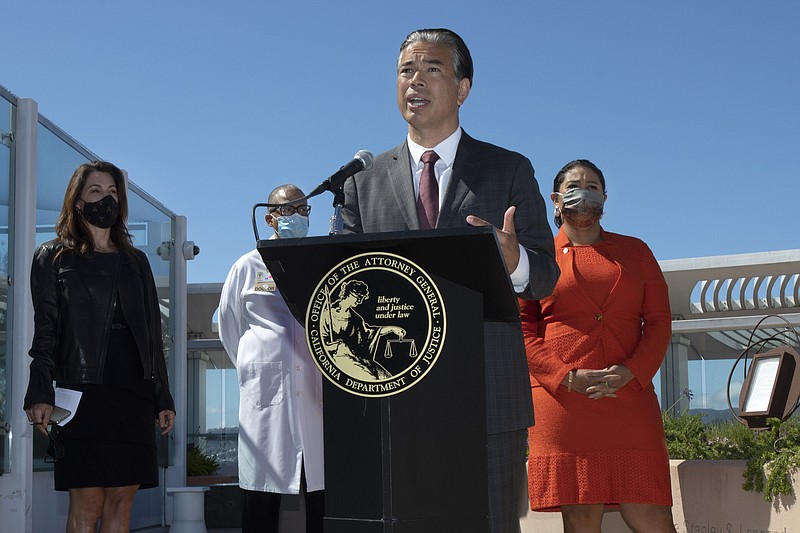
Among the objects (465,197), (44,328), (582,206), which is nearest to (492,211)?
(465,197)

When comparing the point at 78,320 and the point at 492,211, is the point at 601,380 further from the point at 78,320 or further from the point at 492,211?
the point at 78,320

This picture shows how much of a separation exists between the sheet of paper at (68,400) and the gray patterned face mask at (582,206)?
1.99m

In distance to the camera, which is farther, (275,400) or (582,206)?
(275,400)

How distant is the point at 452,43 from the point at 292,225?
2.04 metres

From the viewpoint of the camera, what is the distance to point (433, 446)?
1972mm

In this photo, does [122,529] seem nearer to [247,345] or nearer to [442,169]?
[247,345]

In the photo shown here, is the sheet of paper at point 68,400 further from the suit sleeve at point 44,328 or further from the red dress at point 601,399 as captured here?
the red dress at point 601,399

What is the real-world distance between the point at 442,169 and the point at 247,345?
205cm

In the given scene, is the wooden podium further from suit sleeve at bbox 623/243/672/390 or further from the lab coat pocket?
the lab coat pocket

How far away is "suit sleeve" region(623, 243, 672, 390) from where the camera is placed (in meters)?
3.68

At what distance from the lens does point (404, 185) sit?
2.50m

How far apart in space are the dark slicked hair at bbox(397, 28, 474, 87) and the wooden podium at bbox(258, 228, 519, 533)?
0.78m

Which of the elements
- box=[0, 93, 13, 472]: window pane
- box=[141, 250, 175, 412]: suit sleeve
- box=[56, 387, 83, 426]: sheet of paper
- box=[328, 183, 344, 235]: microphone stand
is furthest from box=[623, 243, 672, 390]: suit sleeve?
box=[0, 93, 13, 472]: window pane

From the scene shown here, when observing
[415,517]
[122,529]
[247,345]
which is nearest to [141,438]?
[122,529]
